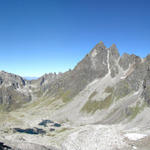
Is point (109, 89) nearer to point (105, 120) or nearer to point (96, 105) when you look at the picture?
point (96, 105)

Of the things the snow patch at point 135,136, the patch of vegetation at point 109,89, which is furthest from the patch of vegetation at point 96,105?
the snow patch at point 135,136

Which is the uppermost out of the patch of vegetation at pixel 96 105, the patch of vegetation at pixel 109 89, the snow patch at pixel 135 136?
the patch of vegetation at pixel 109 89

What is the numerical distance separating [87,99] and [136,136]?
10457cm

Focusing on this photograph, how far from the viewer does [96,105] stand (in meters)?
150

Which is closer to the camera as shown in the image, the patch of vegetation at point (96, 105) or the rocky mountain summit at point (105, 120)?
the rocky mountain summit at point (105, 120)

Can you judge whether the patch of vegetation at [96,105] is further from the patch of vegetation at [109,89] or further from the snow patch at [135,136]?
the snow patch at [135,136]

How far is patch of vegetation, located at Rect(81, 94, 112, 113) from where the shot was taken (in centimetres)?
14323

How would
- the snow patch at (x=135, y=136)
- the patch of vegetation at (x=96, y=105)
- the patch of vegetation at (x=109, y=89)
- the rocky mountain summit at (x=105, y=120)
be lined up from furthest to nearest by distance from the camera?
the patch of vegetation at (x=109, y=89) → the patch of vegetation at (x=96, y=105) → the rocky mountain summit at (x=105, y=120) → the snow patch at (x=135, y=136)

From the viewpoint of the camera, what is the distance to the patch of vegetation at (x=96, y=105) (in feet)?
470

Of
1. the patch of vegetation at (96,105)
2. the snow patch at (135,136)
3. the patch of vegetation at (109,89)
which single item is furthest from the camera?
the patch of vegetation at (109,89)

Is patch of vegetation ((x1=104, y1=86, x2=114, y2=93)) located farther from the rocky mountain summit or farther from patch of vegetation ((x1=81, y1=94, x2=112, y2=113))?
patch of vegetation ((x1=81, y1=94, x2=112, y2=113))

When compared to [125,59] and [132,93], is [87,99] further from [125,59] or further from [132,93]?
[125,59]

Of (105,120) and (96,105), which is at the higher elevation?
(96,105)

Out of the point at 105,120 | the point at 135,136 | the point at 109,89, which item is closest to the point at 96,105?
the point at 109,89
